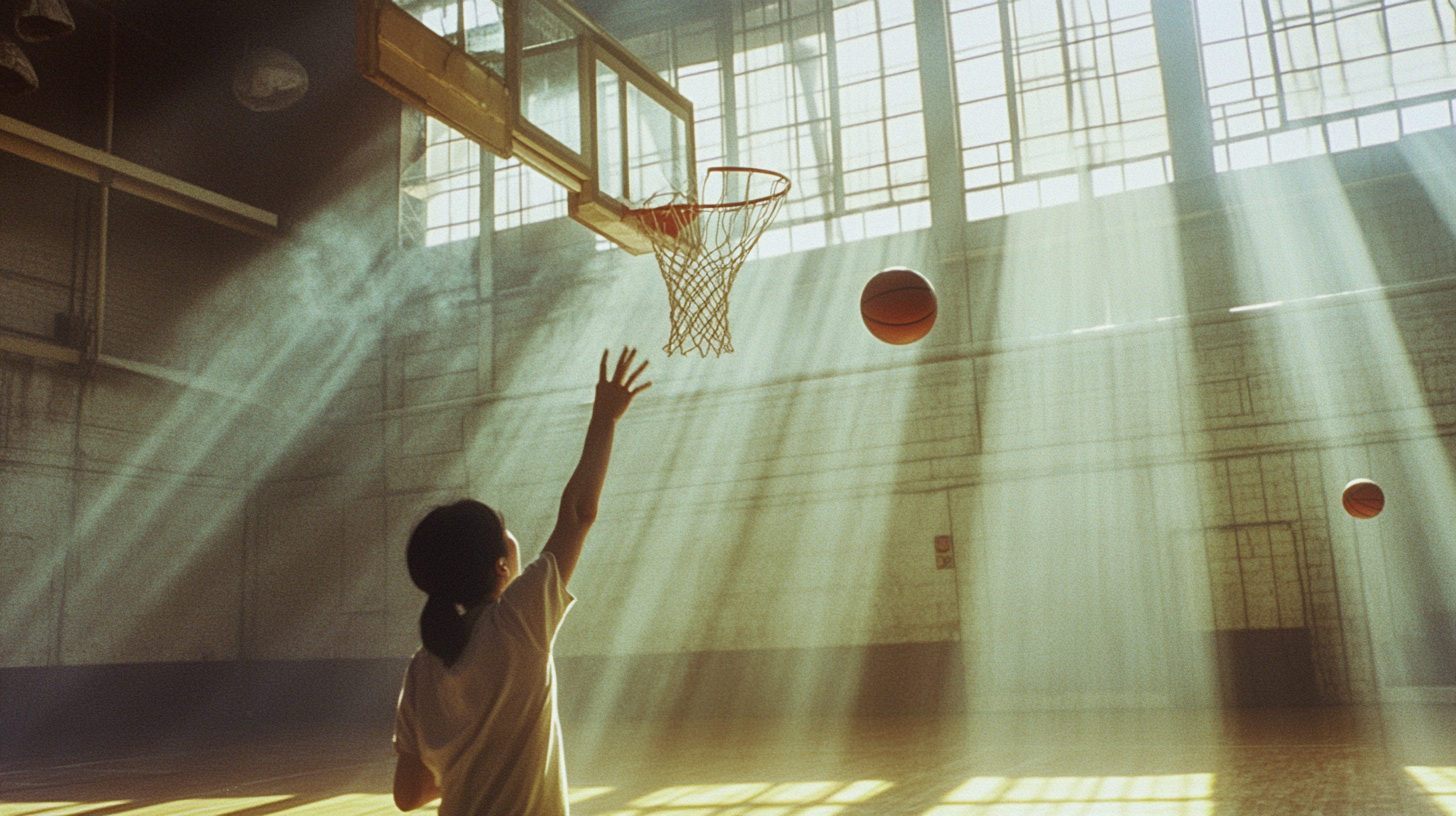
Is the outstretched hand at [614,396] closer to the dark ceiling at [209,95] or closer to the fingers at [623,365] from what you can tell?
the fingers at [623,365]

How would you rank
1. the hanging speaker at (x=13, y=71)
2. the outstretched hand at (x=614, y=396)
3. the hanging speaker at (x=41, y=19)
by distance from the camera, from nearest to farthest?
the outstretched hand at (x=614, y=396) → the hanging speaker at (x=13, y=71) → the hanging speaker at (x=41, y=19)

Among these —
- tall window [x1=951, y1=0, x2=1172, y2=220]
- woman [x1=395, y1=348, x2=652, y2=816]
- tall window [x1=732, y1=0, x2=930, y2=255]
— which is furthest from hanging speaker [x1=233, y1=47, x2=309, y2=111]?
woman [x1=395, y1=348, x2=652, y2=816]

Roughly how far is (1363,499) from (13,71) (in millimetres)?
9788

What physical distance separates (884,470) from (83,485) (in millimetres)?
8125

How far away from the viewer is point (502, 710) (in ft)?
5.50

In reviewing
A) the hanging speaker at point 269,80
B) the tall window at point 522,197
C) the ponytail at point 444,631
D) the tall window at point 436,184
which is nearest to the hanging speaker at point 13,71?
the hanging speaker at point 269,80

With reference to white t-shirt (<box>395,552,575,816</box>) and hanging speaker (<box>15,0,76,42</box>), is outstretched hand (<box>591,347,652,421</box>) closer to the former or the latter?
white t-shirt (<box>395,552,575,816</box>)

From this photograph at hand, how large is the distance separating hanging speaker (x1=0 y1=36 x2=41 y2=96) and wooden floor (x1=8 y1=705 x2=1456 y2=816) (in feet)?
14.0

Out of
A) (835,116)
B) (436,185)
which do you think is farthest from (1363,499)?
(436,185)

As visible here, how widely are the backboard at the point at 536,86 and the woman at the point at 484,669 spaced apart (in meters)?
4.59

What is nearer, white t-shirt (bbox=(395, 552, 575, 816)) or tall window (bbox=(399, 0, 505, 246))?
white t-shirt (bbox=(395, 552, 575, 816))

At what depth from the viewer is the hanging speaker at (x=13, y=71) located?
6664 mm

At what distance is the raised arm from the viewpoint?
5.75ft

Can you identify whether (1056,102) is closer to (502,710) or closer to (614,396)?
(614,396)
